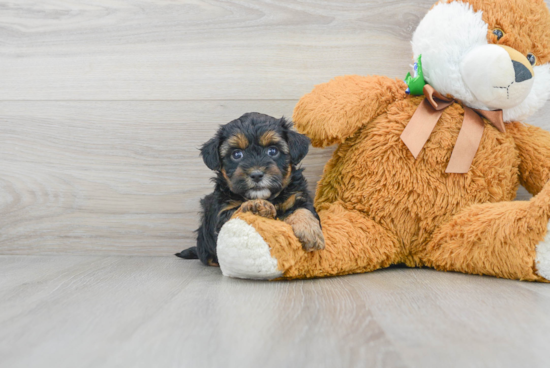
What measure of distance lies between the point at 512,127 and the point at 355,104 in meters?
0.60

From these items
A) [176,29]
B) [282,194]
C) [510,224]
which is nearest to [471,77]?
[510,224]

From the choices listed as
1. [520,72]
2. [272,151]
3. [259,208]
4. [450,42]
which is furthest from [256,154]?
[520,72]

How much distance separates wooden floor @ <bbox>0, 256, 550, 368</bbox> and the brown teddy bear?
0.40 ft

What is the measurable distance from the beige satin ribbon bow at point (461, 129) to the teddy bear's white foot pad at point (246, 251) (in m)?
0.61

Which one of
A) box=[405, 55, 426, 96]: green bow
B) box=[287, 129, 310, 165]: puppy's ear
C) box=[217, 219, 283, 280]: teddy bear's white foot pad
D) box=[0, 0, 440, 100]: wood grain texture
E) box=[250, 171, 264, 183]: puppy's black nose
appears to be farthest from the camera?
box=[0, 0, 440, 100]: wood grain texture

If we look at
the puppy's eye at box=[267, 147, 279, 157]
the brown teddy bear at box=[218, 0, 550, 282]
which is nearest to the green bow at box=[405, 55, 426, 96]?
the brown teddy bear at box=[218, 0, 550, 282]

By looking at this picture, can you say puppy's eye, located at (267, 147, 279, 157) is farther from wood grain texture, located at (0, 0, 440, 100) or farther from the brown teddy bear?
wood grain texture, located at (0, 0, 440, 100)

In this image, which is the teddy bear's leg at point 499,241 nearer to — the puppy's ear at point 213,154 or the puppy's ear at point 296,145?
the puppy's ear at point 296,145

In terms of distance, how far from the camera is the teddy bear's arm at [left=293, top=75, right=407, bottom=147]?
1.55 m

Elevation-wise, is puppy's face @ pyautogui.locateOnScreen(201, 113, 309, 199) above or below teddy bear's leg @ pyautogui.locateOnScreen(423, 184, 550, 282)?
above

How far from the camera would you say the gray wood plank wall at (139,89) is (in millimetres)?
1955

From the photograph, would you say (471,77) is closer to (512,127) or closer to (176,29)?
(512,127)

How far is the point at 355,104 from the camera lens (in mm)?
1567

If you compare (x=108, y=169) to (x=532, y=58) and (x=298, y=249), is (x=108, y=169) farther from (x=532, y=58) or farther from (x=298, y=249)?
Result: (x=532, y=58)
